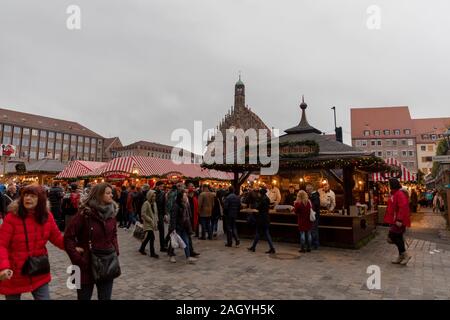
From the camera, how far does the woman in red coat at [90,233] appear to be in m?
3.08

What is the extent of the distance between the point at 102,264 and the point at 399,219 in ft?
22.6

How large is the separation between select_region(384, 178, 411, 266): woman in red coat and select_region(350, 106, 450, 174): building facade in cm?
6465

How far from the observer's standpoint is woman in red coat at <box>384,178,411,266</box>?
22.9 feet

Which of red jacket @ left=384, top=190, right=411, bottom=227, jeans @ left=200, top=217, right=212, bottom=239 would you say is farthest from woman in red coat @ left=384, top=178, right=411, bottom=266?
jeans @ left=200, top=217, right=212, bottom=239

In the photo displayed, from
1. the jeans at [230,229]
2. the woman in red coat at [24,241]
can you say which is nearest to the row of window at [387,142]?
the jeans at [230,229]

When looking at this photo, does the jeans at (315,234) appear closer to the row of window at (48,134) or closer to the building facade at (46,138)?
the building facade at (46,138)

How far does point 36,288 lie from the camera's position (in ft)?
9.69

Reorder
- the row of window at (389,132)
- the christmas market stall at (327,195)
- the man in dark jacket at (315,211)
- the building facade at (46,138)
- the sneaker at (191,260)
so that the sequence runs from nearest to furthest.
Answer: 1. the sneaker at (191,260)
2. the man in dark jacket at (315,211)
3. the christmas market stall at (327,195)
4. the row of window at (389,132)
5. the building facade at (46,138)

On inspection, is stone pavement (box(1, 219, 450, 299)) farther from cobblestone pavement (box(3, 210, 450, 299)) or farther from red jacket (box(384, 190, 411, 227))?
red jacket (box(384, 190, 411, 227))

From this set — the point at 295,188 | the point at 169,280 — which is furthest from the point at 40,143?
the point at 169,280

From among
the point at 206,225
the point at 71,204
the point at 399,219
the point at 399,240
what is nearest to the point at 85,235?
the point at 399,219
